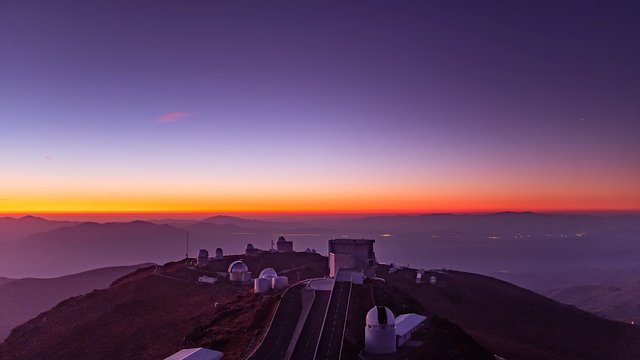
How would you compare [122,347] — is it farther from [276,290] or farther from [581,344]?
[581,344]

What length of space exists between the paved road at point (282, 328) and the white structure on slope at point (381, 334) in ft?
21.0

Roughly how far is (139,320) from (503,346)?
43.9 m

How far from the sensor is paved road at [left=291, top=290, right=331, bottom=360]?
1375 inches

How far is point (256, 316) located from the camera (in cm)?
4394

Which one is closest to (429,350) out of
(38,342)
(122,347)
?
(122,347)

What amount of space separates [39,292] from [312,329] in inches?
6566

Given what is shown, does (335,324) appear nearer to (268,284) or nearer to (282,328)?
(282,328)

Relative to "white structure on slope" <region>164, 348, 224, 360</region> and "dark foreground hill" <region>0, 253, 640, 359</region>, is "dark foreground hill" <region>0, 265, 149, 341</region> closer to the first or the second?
"dark foreground hill" <region>0, 253, 640, 359</region>

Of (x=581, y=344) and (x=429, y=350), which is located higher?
(x=429, y=350)

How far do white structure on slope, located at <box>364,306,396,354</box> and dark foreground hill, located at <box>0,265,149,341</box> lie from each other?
142679 millimetres

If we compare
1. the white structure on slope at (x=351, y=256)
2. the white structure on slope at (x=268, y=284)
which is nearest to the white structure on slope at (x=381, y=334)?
the white structure on slope at (x=268, y=284)

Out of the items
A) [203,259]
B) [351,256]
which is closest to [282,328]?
[351,256]

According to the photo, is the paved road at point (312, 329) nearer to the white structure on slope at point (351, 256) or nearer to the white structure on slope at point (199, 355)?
the white structure on slope at point (199, 355)

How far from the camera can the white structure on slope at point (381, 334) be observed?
119 feet
